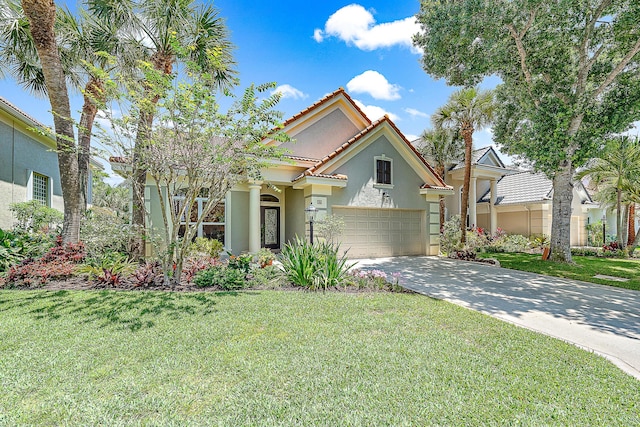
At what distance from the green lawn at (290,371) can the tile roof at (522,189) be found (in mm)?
18873

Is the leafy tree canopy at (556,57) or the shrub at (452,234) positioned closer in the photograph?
the leafy tree canopy at (556,57)

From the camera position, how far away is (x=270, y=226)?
15.4 meters

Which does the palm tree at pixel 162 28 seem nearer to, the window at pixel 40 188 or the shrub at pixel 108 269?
the shrub at pixel 108 269

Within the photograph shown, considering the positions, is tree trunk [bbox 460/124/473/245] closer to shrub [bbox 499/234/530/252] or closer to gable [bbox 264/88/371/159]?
shrub [bbox 499/234/530/252]

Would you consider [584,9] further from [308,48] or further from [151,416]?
[151,416]

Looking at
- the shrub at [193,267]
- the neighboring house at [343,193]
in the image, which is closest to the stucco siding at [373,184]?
the neighboring house at [343,193]

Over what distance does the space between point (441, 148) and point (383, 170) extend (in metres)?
7.03

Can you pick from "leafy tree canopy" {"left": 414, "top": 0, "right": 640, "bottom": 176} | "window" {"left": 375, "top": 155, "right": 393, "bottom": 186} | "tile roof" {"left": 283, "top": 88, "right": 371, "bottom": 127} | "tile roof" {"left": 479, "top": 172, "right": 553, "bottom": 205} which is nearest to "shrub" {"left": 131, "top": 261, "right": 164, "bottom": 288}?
"tile roof" {"left": 283, "top": 88, "right": 371, "bottom": 127}

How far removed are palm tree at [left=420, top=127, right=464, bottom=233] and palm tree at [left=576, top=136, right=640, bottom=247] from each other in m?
6.63

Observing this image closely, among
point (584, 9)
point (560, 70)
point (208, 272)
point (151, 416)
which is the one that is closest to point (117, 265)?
point (208, 272)

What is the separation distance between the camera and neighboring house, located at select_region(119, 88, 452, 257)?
12867 mm

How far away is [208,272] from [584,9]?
15.6m

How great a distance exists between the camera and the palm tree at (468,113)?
14.6m

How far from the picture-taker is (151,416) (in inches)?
108
